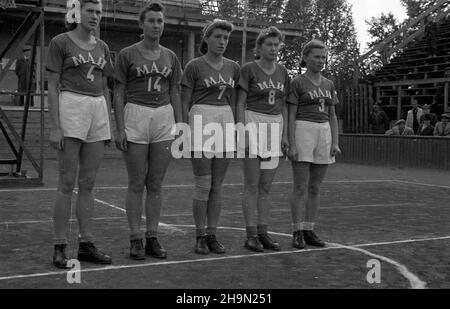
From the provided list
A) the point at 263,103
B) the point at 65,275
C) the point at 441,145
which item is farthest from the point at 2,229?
the point at 441,145

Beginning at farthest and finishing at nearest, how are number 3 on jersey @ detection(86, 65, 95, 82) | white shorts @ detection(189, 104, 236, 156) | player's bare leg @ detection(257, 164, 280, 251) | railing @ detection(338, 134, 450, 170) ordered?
railing @ detection(338, 134, 450, 170) < player's bare leg @ detection(257, 164, 280, 251) < white shorts @ detection(189, 104, 236, 156) < number 3 on jersey @ detection(86, 65, 95, 82)

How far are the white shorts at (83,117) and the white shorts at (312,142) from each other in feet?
6.30

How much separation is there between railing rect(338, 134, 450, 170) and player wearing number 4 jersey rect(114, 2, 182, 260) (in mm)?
12932

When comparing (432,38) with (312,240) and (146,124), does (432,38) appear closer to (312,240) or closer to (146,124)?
(312,240)

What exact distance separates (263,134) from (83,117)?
1723 millimetres

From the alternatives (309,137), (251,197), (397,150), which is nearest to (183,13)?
(397,150)

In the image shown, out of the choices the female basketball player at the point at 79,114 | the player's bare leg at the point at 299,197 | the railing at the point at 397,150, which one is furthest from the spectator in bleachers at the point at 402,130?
the female basketball player at the point at 79,114

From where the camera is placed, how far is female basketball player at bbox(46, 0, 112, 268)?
5.20 metres

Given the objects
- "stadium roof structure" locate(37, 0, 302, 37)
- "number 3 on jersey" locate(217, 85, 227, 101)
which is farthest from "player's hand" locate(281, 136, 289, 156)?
"stadium roof structure" locate(37, 0, 302, 37)

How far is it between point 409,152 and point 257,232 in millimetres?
12975

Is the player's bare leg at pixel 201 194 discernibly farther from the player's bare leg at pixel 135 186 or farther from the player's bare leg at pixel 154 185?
the player's bare leg at pixel 135 186

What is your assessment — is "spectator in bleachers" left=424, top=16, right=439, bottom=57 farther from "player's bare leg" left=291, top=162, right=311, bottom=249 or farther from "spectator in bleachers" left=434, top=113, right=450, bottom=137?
"player's bare leg" left=291, top=162, right=311, bottom=249

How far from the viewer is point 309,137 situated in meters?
6.29
